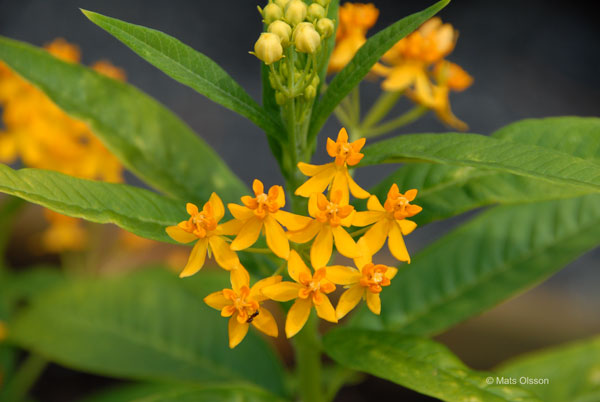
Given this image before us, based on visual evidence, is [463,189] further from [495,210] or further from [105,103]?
[105,103]

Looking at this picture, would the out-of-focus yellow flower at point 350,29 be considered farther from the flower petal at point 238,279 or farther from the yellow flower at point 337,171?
the flower petal at point 238,279

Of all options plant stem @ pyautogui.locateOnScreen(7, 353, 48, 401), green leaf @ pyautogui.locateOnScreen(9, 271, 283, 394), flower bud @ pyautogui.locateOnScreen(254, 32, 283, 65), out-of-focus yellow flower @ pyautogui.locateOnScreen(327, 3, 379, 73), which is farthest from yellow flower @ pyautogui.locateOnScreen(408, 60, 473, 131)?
plant stem @ pyautogui.locateOnScreen(7, 353, 48, 401)

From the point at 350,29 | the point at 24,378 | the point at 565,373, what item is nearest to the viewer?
the point at 350,29

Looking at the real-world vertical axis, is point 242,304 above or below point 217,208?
below

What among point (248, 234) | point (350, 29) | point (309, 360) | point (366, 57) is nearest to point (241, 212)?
point (248, 234)

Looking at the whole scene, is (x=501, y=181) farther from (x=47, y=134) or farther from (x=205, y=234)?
(x=47, y=134)

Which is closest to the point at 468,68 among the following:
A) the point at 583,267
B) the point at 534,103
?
the point at 534,103

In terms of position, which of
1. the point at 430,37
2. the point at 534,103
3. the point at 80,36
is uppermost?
the point at 80,36
